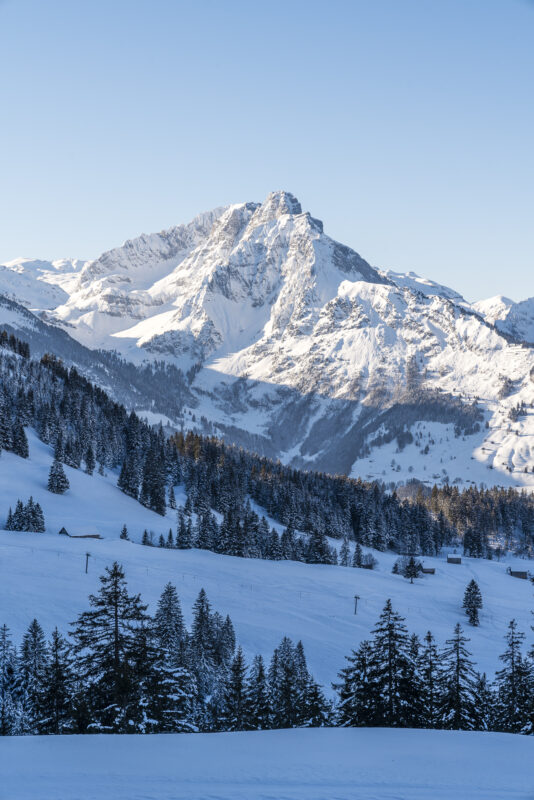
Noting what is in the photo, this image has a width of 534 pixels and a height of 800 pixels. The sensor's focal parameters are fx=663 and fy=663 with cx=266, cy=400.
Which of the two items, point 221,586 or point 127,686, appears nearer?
point 127,686

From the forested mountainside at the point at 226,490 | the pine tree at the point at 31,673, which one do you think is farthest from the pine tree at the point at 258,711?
the forested mountainside at the point at 226,490

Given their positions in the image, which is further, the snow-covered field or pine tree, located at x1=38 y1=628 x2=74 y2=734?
the snow-covered field

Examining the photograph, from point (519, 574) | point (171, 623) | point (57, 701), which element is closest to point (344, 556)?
point (519, 574)

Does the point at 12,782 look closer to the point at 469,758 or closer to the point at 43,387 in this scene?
the point at 469,758

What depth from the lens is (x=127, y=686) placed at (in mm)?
28094

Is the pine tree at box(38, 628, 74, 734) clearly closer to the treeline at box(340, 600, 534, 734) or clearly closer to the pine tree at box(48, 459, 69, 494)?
the treeline at box(340, 600, 534, 734)

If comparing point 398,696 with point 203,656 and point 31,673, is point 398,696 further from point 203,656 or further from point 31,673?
point 31,673

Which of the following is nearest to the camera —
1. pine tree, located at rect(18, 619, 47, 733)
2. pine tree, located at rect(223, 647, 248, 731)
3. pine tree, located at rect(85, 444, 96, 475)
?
pine tree, located at rect(18, 619, 47, 733)

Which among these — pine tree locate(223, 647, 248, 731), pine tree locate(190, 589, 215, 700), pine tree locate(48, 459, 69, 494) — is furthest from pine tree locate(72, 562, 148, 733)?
pine tree locate(48, 459, 69, 494)

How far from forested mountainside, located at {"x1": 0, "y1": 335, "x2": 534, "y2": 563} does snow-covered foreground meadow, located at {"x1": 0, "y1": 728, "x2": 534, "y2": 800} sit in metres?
79.2

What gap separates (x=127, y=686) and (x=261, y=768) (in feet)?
32.6

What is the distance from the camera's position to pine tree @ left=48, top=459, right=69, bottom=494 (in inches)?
4210

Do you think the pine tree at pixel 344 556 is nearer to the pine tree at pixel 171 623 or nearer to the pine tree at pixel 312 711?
the pine tree at pixel 171 623

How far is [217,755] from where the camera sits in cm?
2141
